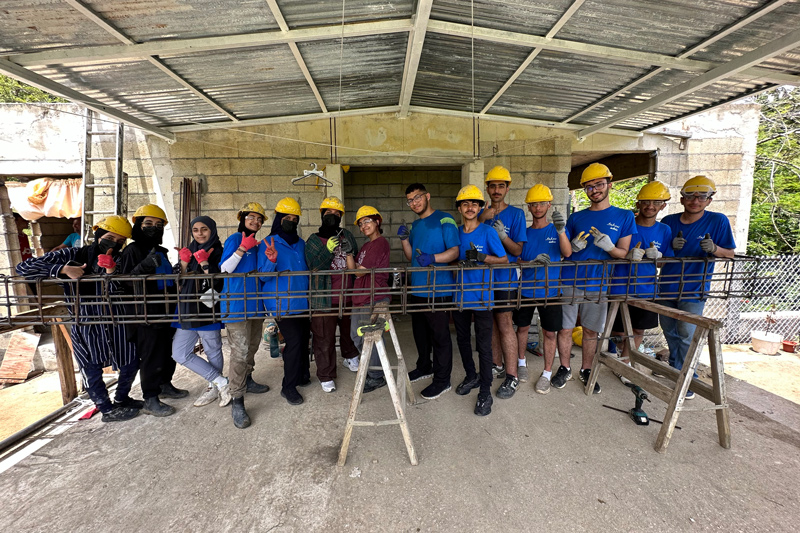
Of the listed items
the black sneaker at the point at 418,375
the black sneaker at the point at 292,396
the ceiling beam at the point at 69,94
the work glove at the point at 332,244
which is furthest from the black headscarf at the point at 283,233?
the ceiling beam at the point at 69,94

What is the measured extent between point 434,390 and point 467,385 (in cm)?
34

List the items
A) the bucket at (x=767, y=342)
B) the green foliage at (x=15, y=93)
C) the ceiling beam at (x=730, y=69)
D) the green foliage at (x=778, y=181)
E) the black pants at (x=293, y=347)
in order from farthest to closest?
1. the green foliage at (x=15, y=93)
2. the green foliage at (x=778, y=181)
3. the bucket at (x=767, y=342)
4. the black pants at (x=293, y=347)
5. the ceiling beam at (x=730, y=69)

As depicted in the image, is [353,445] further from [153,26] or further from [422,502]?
[153,26]

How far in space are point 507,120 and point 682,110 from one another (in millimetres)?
2186

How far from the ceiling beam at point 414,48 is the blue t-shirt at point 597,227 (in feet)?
7.26

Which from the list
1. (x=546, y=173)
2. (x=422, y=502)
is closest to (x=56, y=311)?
(x=422, y=502)

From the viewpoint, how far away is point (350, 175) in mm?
6703

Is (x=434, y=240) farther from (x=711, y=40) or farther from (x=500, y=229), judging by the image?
(x=711, y=40)

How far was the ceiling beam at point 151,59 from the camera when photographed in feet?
7.79

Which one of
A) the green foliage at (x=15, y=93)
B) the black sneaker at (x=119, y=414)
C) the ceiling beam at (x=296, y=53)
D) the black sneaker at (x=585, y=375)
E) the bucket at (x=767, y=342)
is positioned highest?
the green foliage at (x=15, y=93)

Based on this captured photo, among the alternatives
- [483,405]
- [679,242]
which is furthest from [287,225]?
[679,242]

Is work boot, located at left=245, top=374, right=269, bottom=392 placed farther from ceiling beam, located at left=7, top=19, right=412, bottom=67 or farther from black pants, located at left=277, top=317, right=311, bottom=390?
ceiling beam, located at left=7, top=19, right=412, bottom=67

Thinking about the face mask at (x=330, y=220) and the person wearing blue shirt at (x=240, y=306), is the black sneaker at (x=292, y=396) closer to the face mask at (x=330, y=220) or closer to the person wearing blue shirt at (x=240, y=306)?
the person wearing blue shirt at (x=240, y=306)

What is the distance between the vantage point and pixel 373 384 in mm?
3359
